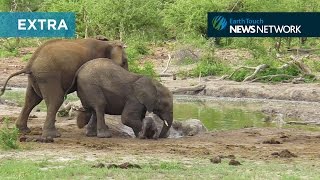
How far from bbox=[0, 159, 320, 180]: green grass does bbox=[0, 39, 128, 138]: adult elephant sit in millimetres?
3803

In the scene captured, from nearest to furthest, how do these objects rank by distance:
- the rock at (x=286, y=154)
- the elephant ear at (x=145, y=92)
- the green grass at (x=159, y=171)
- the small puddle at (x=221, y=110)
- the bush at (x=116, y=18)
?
the green grass at (x=159, y=171) < the rock at (x=286, y=154) < the elephant ear at (x=145, y=92) < the small puddle at (x=221, y=110) < the bush at (x=116, y=18)

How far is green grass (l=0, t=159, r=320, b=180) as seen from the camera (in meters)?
9.43

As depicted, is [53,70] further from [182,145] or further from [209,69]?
[209,69]

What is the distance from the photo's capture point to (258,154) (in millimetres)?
12414

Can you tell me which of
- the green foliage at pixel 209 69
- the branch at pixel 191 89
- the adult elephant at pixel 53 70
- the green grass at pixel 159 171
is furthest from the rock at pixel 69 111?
the green foliage at pixel 209 69

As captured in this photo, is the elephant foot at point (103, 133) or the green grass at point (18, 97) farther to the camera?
the green grass at point (18, 97)

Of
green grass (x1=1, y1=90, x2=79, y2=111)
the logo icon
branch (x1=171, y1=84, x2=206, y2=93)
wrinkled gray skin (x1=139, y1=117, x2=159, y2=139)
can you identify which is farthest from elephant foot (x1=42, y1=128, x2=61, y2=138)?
the logo icon

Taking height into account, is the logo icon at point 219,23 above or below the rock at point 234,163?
above

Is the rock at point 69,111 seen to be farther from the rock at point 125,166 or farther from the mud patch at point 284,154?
the rock at point 125,166

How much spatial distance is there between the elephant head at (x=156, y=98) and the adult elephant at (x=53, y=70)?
2.85ft

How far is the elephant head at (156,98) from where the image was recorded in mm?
15048

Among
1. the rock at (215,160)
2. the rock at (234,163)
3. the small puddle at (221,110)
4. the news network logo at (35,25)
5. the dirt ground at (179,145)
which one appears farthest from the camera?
the news network logo at (35,25)

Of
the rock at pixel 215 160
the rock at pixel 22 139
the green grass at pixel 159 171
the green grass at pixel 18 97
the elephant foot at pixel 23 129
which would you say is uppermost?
the green grass at pixel 159 171

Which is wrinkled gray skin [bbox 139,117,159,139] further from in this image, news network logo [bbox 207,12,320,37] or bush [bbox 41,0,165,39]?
bush [bbox 41,0,165,39]
